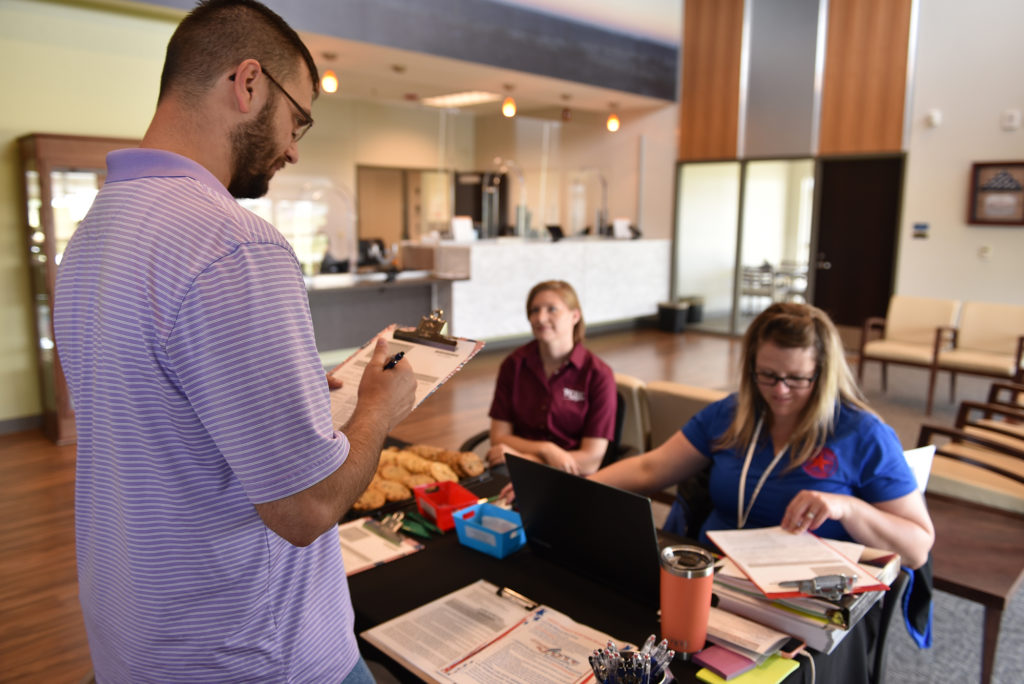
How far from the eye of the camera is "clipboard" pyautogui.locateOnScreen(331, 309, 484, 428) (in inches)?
48.0

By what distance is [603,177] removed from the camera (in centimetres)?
1136

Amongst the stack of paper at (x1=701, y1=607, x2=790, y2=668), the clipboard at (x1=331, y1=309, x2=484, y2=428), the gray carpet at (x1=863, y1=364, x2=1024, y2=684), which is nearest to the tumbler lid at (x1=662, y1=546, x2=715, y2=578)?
the stack of paper at (x1=701, y1=607, x2=790, y2=668)

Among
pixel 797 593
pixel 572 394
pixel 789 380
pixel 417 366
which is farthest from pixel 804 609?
pixel 572 394

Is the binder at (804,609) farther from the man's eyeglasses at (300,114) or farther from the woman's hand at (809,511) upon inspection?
the man's eyeglasses at (300,114)

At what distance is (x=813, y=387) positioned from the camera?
1.95 m

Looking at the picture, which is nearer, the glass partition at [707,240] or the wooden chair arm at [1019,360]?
the wooden chair arm at [1019,360]

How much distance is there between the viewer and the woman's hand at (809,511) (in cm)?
165

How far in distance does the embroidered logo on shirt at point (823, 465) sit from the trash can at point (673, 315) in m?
8.45

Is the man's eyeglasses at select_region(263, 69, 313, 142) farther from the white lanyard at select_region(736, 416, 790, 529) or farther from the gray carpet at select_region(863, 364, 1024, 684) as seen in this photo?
the gray carpet at select_region(863, 364, 1024, 684)

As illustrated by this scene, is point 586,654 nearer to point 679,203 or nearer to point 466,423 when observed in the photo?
point 466,423

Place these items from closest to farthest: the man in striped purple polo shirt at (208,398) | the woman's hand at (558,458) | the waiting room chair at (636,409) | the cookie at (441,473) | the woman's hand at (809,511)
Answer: the man in striped purple polo shirt at (208,398), the woman's hand at (809,511), the cookie at (441,473), the woman's hand at (558,458), the waiting room chair at (636,409)

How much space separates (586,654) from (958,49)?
338 inches

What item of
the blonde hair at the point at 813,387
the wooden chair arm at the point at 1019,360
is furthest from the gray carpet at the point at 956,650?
the wooden chair arm at the point at 1019,360

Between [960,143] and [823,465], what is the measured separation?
291 inches
